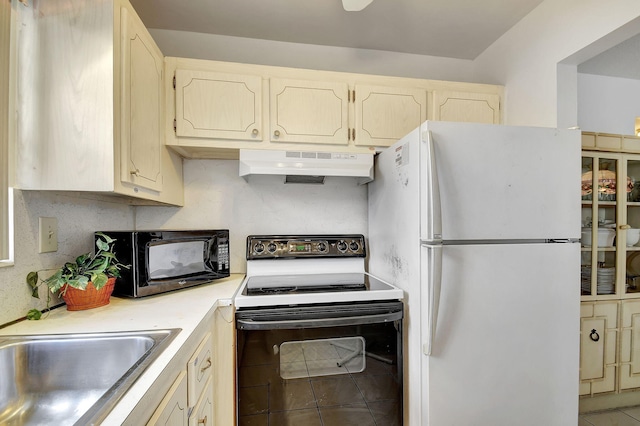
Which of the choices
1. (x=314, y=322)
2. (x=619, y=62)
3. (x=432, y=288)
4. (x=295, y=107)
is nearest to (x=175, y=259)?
(x=314, y=322)

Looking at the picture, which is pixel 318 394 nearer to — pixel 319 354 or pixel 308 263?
pixel 319 354

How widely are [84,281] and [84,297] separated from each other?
0.09 meters

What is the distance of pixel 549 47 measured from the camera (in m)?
1.60

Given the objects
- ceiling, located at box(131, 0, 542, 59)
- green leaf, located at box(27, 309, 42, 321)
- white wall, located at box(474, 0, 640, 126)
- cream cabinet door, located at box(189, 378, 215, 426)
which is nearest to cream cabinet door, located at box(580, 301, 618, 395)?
white wall, located at box(474, 0, 640, 126)

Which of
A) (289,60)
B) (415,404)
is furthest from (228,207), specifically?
(415,404)

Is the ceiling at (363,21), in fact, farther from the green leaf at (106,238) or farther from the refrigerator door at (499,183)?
Answer: the green leaf at (106,238)

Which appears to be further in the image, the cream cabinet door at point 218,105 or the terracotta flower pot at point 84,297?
the cream cabinet door at point 218,105

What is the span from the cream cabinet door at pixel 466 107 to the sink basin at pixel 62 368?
1794mm

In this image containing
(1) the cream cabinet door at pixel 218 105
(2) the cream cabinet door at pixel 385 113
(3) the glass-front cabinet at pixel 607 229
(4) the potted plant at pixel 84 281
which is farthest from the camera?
(3) the glass-front cabinet at pixel 607 229

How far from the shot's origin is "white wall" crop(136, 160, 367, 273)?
1898 mm

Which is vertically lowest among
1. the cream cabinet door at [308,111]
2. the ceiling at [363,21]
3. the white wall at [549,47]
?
the cream cabinet door at [308,111]

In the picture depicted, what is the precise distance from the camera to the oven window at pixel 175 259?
1.33 meters

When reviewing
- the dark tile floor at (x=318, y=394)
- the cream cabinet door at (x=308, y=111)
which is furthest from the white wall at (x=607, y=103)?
the dark tile floor at (x=318, y=394)

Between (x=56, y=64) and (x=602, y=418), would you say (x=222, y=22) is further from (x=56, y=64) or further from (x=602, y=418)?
(x=602, y=418)
